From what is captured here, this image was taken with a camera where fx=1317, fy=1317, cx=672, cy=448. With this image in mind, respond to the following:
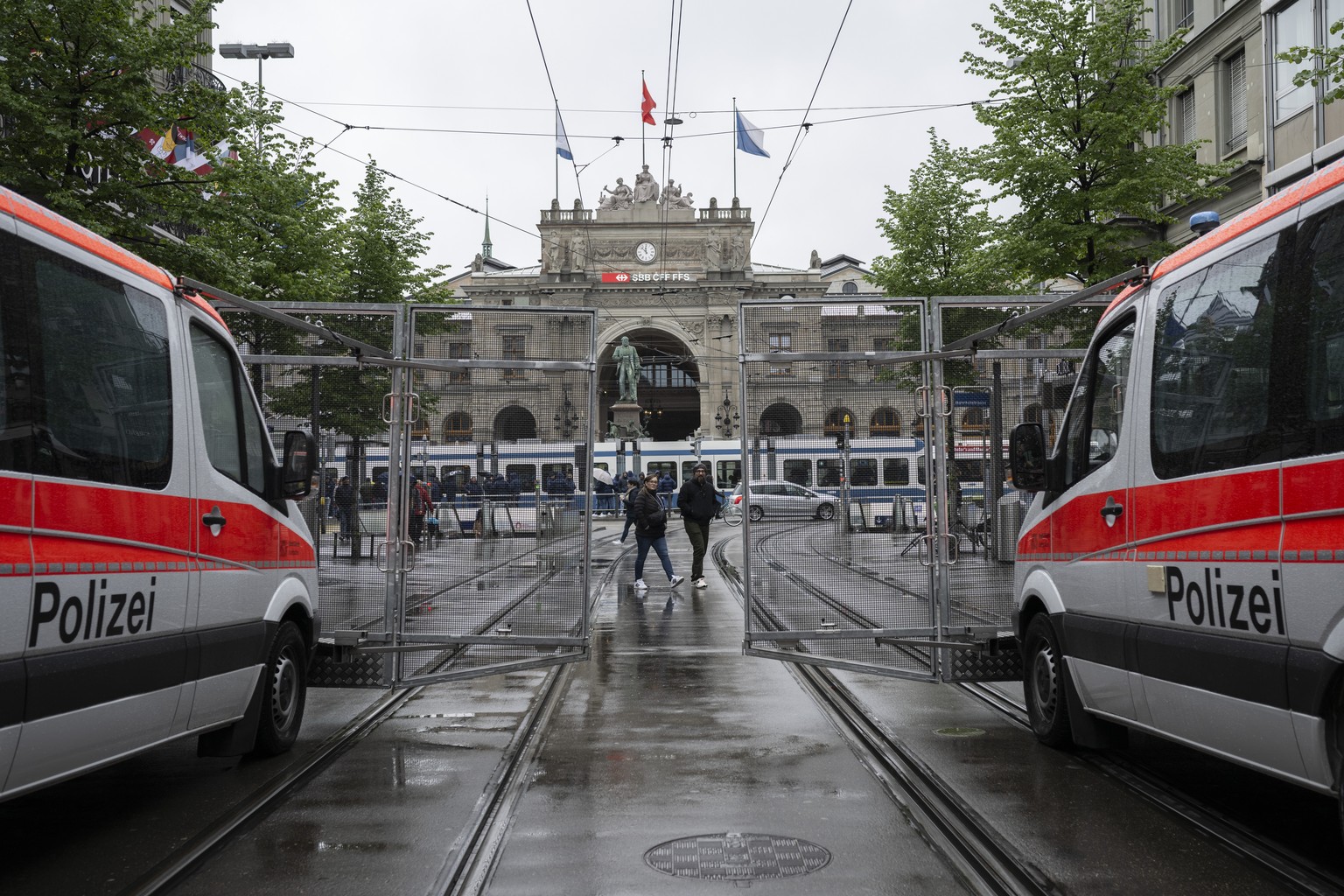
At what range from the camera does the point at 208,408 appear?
6410mm

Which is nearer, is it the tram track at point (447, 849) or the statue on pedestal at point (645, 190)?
the tram track at point (447, 849)

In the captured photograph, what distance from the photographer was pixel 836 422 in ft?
28.7

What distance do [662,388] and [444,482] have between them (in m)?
81.1

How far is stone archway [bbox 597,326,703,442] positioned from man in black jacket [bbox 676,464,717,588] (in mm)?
60411

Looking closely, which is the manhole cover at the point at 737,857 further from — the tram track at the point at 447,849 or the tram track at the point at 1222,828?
the tram track at the point at 1222,828

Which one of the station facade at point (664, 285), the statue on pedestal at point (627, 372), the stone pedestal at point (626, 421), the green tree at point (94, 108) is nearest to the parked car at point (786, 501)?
the green tree at point (94, 108)

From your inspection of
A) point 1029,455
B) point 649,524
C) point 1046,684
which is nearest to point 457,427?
point 1029,455

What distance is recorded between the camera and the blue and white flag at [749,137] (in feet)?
109

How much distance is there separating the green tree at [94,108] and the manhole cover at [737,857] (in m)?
12.0

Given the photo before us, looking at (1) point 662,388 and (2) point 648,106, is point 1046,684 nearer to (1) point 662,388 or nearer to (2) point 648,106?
(2) point 648,106

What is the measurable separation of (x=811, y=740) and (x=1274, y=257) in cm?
395

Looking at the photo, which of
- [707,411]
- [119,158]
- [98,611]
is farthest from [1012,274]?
[707,411]

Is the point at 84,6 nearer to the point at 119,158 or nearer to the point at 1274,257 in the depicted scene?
the point at 119,158

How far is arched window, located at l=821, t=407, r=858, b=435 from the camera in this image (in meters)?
8.63
